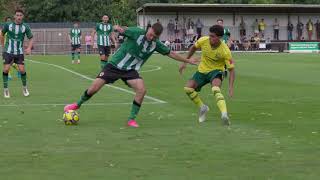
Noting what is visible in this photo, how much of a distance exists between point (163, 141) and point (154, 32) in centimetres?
231

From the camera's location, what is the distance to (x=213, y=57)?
13086 mm

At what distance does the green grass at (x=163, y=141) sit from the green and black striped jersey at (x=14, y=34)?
1.36m

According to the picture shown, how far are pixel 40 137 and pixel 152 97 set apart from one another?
7.33m

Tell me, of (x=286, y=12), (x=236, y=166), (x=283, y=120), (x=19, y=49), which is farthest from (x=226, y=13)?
(x=236, y=166)

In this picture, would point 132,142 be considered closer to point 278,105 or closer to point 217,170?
point 217,170

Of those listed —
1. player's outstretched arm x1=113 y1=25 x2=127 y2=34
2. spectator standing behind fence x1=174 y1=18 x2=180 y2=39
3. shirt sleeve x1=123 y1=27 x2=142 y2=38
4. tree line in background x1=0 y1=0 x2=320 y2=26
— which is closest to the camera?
player's outstretched arm x1=113 y1=25 x2=127 y2=34

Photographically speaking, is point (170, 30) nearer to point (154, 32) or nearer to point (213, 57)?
point (213, 57)

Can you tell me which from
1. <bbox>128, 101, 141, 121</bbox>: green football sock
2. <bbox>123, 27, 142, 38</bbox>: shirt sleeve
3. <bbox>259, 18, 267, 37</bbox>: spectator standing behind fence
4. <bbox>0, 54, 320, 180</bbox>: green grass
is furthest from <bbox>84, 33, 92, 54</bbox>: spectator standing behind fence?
<bbox>123, 27, 142, 38</bbox>: shirt sleeve

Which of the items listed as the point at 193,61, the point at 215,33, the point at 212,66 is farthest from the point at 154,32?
the point at 212,66

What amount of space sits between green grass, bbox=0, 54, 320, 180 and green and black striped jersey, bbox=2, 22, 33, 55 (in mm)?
1362

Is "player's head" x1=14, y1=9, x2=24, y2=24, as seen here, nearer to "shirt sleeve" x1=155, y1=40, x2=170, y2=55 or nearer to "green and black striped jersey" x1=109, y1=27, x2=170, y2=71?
"green and black striped jersey" x1=109, y1=27, x2=170, y2=71

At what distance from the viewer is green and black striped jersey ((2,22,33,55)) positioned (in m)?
18.2

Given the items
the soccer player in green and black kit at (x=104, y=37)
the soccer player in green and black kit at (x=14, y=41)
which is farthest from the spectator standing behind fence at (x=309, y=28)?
the soccer player in green and black kit at (x=14, y=41)

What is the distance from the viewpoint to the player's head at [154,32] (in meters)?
11.9
